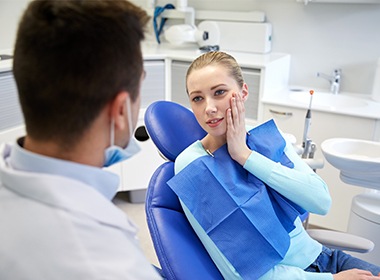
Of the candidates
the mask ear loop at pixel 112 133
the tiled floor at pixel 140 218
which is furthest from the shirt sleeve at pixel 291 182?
the tiled floor at pixel 140 218

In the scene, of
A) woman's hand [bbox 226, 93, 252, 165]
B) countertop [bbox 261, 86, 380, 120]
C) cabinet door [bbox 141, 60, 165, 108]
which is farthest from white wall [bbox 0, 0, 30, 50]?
woman's hand [bbox 226, 93, 252, 165]

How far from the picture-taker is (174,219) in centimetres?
111

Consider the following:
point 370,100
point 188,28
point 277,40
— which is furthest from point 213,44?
point 370,100

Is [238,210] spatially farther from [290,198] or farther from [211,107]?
[211,107]

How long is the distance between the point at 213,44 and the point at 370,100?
3.69 feet

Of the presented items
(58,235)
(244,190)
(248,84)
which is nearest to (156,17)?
(248,84)

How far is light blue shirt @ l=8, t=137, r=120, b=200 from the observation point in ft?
2.05

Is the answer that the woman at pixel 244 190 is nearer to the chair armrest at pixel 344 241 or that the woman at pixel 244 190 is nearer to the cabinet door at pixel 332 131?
the chair armrest at pixel 344 241

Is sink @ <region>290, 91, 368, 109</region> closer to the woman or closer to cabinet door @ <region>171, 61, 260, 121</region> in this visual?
cabinet door @ <region>171, 61, 260, 121</region>

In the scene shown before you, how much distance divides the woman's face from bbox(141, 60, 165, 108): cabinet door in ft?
3.92

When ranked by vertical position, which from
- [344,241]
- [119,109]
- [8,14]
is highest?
[8,14]

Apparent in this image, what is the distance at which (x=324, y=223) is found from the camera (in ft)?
7.54

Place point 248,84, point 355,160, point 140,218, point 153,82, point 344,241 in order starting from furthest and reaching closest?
point 140,218 < point 153,82 < point 248,84 < point 355,160 < point 344,241

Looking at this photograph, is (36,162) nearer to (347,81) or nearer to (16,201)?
(16,201)
